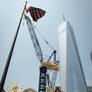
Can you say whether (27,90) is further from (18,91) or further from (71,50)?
(71,50)

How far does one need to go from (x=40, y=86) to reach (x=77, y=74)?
1967 cm

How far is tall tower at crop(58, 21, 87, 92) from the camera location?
1810 inches

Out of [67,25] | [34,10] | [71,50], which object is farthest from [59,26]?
[34,10]

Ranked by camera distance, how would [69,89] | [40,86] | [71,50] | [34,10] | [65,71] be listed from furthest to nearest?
[40,86], [71,50], [65,71], [69,89], [34,10]

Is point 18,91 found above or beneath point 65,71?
beneath

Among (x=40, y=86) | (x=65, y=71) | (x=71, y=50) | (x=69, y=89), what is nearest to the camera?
(x=69, y=89)

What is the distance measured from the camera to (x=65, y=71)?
46.7 metres

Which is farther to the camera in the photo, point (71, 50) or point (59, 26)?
point (59, 26)

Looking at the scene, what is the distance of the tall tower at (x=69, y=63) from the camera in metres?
46.0

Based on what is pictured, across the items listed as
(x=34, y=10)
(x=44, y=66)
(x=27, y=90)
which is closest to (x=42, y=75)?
(x=44, y=66)

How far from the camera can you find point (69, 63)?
4934 centimetres

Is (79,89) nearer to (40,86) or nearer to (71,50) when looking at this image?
(71,50)

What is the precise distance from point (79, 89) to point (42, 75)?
20961mm

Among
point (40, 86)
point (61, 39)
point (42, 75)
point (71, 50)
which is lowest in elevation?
point (40, 86)
